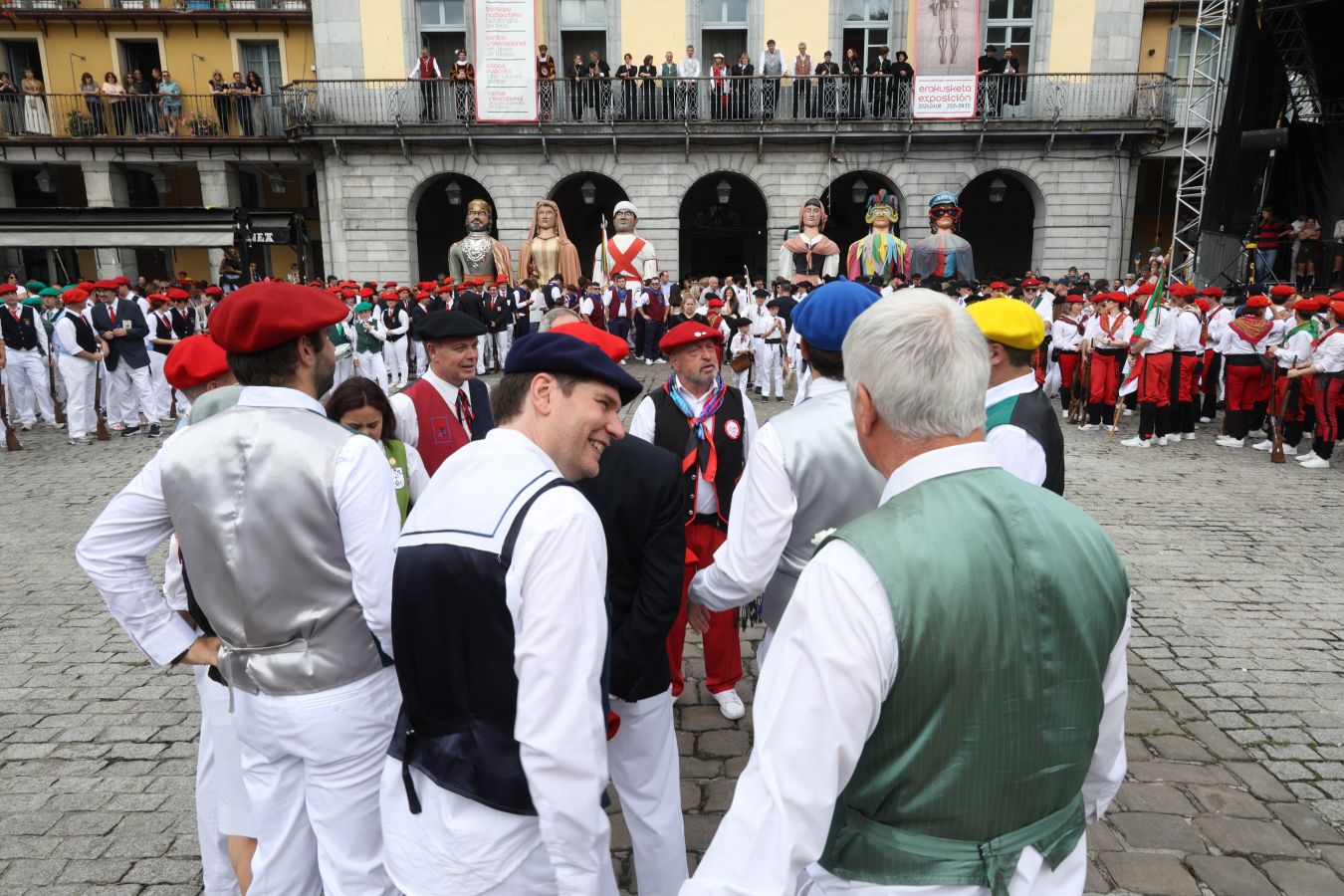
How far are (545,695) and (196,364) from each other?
97.4 inches

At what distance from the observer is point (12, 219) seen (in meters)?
16.7

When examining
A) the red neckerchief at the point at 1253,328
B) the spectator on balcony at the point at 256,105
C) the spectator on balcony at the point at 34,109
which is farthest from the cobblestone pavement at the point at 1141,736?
the spectator on balcony at the point at 34,109

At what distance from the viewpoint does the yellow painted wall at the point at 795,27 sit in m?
23.4

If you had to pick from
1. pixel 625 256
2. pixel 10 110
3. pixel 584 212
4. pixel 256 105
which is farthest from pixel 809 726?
pixel 10 110

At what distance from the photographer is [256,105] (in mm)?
26172

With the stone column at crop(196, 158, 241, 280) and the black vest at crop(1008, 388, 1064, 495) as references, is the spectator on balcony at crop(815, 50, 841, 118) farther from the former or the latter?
the black vest at crop(1008, 388, 1064, 495)

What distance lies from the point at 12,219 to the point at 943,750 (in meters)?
20.5

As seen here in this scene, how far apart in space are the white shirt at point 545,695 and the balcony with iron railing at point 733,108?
22.4 metres

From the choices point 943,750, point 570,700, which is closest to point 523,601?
point 570,700

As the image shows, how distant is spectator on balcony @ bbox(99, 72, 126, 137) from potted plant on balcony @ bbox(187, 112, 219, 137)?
1987 mm

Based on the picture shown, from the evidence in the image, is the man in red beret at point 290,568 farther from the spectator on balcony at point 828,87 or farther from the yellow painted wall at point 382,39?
the yellow painted wall at point 382,39

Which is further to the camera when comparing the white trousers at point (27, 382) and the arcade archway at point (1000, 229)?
the arcade archway at point (1000, 229)

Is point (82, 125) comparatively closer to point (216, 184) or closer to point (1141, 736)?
point (216, 184)

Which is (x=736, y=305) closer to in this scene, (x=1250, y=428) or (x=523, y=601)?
(x=1250, y=428)
